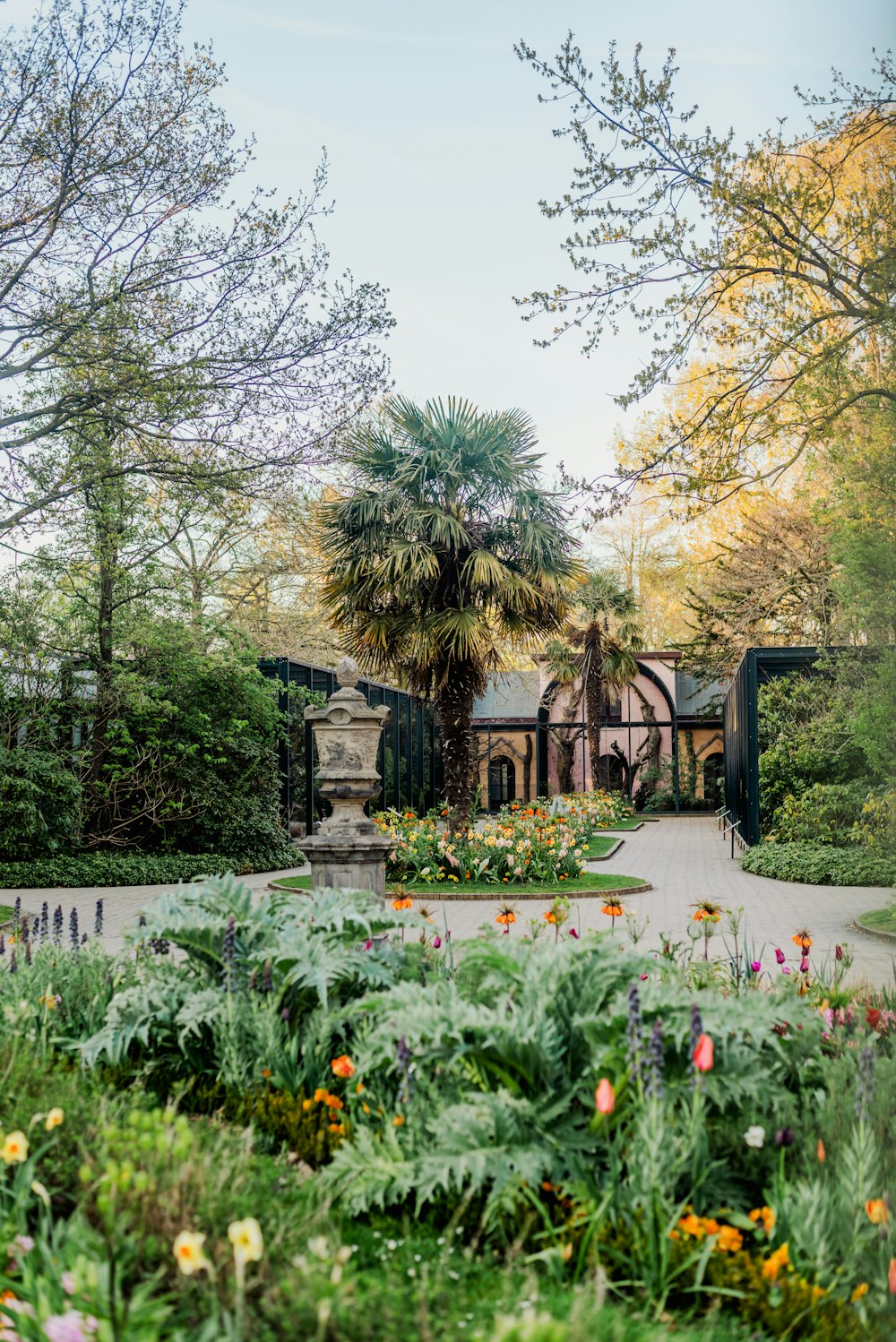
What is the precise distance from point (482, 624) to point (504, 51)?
8371 millimetres

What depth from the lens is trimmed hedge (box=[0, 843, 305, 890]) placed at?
14312 millimetres

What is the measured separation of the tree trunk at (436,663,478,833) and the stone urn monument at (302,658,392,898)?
484 centimetres

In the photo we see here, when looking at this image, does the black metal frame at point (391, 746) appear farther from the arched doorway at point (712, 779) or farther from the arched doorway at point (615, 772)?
the arched doorway at point (712, 779)

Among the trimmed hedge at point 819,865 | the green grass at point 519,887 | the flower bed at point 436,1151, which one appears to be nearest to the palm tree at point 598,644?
the trimmed hedge at point 819,865

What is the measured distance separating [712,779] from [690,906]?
2663 centimetres

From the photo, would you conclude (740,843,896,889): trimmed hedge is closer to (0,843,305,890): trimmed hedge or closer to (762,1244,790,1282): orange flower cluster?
(0,843,305,890): trimmed hedge

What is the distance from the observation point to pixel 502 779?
123 ft

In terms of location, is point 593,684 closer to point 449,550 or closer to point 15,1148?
point 449,550

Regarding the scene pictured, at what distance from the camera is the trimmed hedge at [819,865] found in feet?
43.8

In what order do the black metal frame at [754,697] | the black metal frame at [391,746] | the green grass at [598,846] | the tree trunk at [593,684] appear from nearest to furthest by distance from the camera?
the black metal frame at [754,697], the green grass at [598,846], the black metal frame at [391,746], the tree trunk at [593,684]

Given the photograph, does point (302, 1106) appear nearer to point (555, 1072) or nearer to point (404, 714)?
point (555, 1072)

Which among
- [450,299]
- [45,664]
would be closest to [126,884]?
[45,664]

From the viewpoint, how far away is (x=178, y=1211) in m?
2.25

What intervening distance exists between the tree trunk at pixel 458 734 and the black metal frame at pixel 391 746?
2180 millimetres
